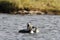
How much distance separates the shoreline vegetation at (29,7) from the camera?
31.3 m

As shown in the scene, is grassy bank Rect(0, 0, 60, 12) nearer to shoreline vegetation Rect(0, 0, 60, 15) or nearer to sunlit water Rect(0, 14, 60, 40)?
shoreline vegetation Rect(0, 0, 60, 15)

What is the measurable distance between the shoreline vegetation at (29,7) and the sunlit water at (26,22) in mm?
1024

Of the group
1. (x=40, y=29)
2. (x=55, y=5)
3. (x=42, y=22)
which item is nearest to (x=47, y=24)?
(x=42, y=22)

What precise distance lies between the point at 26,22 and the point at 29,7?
4.66 metres

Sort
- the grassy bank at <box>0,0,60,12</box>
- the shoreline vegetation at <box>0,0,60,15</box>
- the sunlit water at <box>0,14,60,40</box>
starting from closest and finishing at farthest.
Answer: the sunlit water at <box>0,14,60,40</box>, the shoreline vegetation at <box>0,0,60,15</box>, the grassy bank at <box>0,0,60,12</box>

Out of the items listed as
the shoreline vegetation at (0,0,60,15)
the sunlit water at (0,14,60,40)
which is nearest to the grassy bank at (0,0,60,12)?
the shoreline vegetation at (0,0,60,15)

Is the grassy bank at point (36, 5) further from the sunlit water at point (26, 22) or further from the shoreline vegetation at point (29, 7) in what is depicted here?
the sunlit water at point (26, 22)

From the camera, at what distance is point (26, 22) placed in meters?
27.2

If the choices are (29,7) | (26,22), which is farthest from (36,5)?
(26,22)

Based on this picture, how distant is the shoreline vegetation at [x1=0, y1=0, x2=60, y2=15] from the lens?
103 feet

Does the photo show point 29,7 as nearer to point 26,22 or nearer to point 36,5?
point 36,5

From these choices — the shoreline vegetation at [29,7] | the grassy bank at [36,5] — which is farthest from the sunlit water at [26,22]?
the grassy bank at [36,5]

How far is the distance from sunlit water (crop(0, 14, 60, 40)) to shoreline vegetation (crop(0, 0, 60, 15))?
1.02 meters

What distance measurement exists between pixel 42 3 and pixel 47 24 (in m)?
5.91
